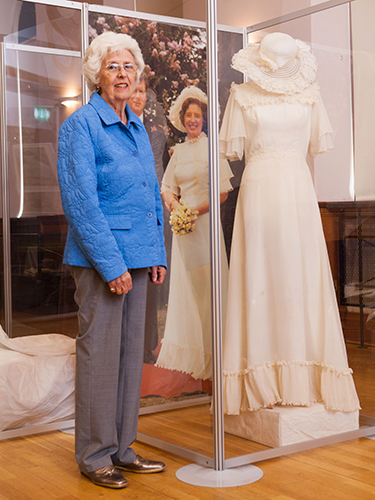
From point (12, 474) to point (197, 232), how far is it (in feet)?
3.61

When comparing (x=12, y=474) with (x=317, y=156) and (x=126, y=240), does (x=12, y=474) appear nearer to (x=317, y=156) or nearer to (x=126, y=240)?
(x=126, y=240)

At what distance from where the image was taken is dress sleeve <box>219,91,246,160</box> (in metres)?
2.32

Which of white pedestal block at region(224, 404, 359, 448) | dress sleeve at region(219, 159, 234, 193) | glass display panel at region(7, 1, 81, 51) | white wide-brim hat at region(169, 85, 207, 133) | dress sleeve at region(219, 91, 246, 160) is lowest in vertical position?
white pedestal block at region(224, 404, 359, 448)

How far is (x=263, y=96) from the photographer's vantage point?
2.37m

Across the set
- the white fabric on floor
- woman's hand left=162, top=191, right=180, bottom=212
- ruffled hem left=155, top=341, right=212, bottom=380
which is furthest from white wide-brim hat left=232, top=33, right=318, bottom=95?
the white fabric on floor

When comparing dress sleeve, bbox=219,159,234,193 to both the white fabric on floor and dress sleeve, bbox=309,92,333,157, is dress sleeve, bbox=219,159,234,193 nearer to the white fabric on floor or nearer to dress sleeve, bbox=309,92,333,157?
dress sleeve, bbox=309,92,333,157

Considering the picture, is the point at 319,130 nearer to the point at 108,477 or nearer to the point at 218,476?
the point at 218,476

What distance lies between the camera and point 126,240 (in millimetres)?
2258

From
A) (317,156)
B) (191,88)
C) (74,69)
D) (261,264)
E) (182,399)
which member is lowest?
(182,399)

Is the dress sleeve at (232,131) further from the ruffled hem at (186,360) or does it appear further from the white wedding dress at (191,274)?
the ruffled hem at (186,360)

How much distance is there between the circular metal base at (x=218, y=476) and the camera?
221 cm

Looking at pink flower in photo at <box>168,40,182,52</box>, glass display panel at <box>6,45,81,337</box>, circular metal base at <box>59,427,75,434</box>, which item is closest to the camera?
pink flower in photo at <box>168,40,182,52</box>

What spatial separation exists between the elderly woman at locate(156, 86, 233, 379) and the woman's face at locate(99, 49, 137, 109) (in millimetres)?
216

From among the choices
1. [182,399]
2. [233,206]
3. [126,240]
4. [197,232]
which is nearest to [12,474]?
[182,399]
